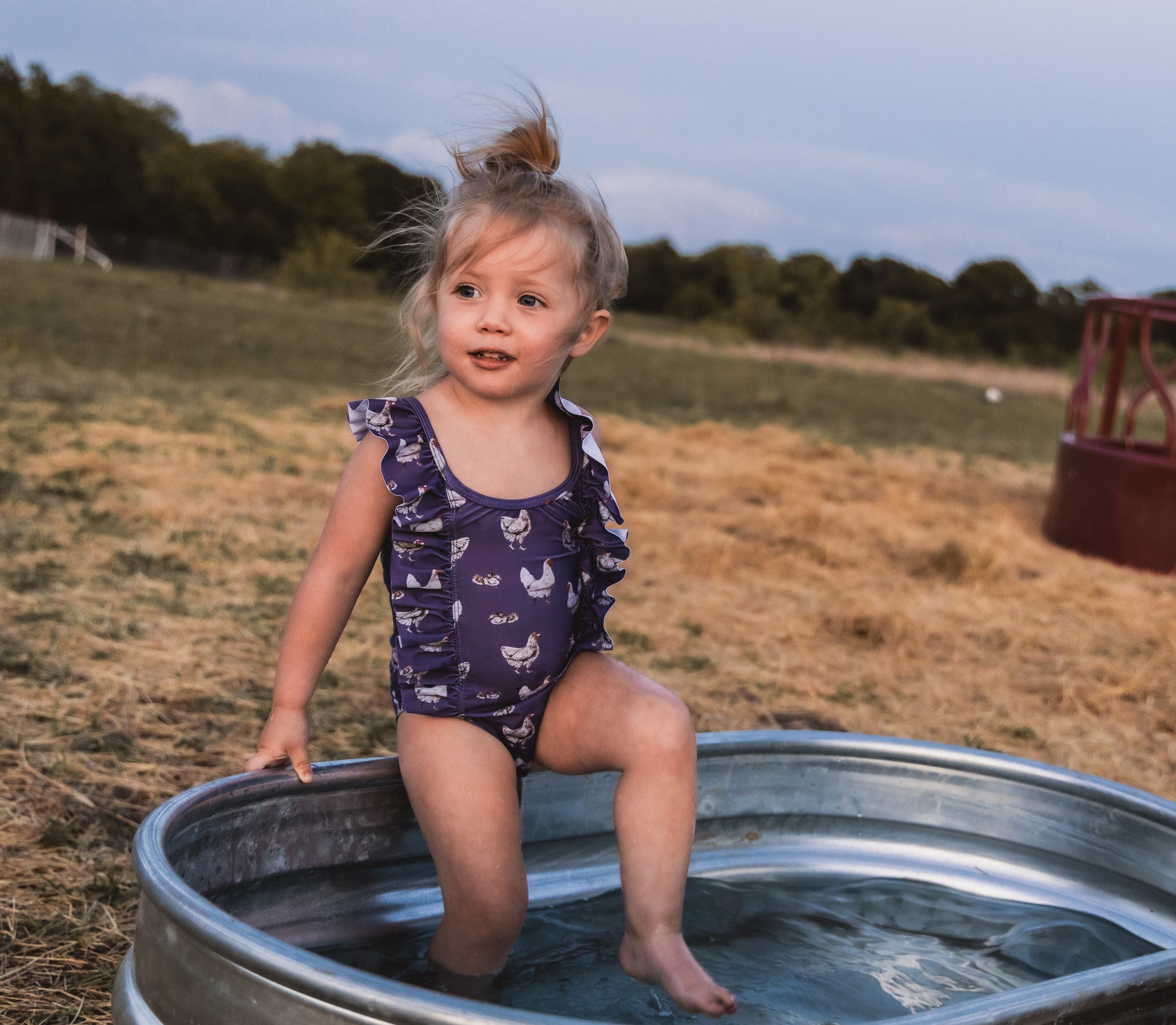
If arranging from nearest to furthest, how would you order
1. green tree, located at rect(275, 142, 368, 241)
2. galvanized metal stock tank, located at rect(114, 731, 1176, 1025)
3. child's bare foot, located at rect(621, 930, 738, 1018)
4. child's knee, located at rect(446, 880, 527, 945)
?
galvanized metal stock tank, located at rect(114, 731, 1176, 1025)
child's bare foot, located at rect(621, 930, 738, 1018)
child's knee, located at rect(446, 880, 527, 945)
green tree, located at rect(275, 142, 368, 241)

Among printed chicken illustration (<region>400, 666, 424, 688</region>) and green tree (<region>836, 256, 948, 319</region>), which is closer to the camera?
printed chicken illustration (<region>400, 666, 424, 688</region>)

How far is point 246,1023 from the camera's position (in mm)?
1072

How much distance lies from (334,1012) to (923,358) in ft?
75.5

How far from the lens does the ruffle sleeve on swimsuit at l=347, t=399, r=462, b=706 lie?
5.38 ft

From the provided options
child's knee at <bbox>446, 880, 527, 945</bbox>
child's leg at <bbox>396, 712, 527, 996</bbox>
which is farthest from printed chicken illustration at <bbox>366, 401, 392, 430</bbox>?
child's knee at <bbox>446, 880, 527, 945</bbox>

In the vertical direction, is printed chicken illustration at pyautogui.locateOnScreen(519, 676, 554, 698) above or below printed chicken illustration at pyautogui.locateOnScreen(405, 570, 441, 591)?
below

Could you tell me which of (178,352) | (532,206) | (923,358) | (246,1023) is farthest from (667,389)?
(923,358)

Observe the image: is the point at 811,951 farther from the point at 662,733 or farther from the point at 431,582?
the point at 431,582

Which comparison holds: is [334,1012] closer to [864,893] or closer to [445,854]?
[445,854]

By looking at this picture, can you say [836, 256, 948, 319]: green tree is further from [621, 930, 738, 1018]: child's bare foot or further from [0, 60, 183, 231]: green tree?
[621, 930, 738, 1018]: child's bare foot

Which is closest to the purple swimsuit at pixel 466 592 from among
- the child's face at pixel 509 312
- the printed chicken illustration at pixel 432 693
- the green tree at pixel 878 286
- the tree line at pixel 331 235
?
the printed chicken illustration at pixel 432 693

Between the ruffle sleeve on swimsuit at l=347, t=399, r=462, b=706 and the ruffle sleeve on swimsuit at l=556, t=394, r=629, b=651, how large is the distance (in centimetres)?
23

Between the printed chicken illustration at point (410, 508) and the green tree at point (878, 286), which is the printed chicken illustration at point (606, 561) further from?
the green tree at point (878, 286)

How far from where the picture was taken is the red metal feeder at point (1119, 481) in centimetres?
511
